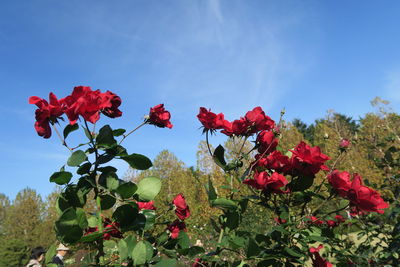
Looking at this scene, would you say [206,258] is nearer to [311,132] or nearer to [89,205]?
[89,205]

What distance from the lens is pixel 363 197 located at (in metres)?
1.32

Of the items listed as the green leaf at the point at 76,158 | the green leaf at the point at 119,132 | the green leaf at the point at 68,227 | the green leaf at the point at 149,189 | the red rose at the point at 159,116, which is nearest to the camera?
the green leaf at the point at 68,227

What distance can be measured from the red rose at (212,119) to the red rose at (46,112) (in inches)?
26.3

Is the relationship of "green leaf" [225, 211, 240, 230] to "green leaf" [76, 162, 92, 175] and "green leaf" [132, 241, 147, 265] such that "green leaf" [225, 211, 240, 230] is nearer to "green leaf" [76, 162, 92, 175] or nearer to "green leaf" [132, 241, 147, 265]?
"green leaf" [132, 241, 147, 265]

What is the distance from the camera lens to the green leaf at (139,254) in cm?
113

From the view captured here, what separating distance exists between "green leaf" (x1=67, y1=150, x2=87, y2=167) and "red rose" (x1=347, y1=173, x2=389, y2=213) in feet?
3.55

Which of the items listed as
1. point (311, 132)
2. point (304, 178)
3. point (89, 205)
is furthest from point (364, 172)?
point (311, 132)

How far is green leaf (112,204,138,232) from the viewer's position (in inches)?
46.8

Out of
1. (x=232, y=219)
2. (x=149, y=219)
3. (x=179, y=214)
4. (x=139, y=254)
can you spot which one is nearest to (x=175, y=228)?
(x=179, y=214)

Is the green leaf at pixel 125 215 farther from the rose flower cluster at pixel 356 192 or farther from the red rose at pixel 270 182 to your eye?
the rose flower cluster at pixel 356 192

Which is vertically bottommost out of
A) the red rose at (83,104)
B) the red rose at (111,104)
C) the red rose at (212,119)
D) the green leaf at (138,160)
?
the green leaf at (138,160)

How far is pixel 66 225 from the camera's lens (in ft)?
3.31

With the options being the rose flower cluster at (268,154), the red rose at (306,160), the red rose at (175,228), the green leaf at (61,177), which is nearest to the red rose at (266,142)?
the rose flower cluster at (268,154)

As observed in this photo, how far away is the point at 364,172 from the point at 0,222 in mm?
26308
